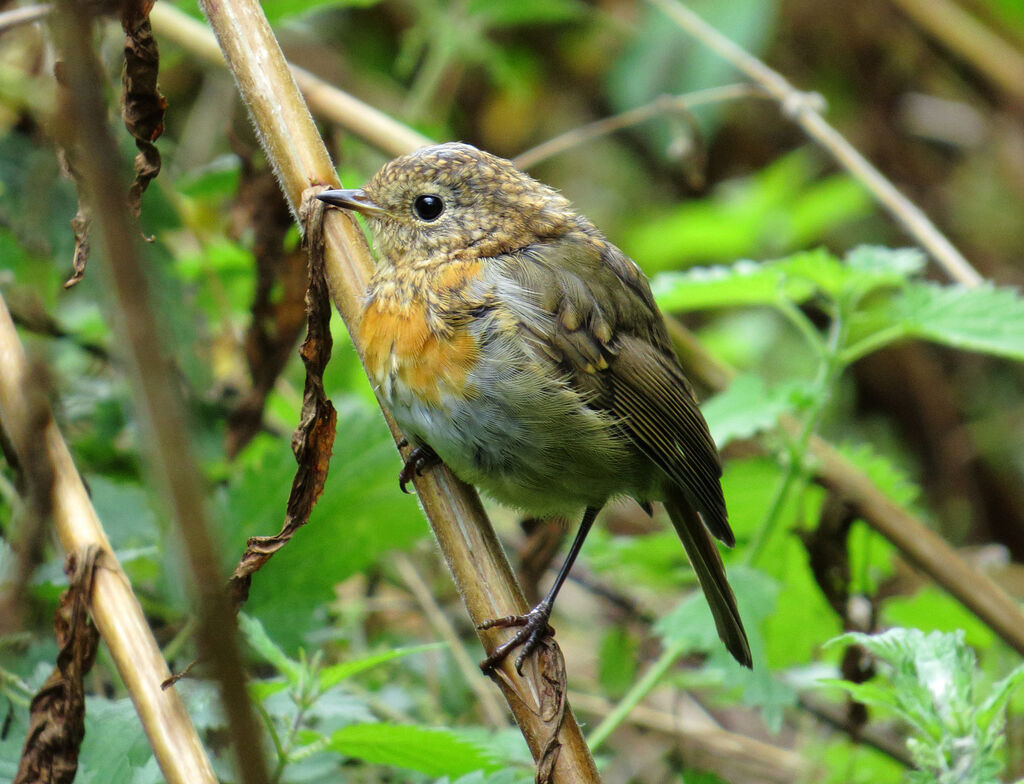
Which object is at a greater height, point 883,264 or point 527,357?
point 883,264

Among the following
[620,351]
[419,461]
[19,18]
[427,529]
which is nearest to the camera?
[19,18]

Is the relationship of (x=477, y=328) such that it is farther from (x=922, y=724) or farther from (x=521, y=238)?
(x=922, y=724)

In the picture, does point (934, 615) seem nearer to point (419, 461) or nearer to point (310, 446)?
point (419, 461)

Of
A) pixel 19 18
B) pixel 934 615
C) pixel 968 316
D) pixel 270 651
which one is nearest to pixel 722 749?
pixel 934 615

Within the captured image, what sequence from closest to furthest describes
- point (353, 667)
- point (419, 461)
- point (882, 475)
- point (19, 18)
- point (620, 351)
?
point (353, 667)
point (19, 18)
point (419, 461)
point (620, 351)
point (882, 475)

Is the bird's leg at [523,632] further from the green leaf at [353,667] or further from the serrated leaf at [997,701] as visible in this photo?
the serrated leaf at [997,701]

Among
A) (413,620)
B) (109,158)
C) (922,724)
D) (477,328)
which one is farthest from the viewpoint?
(413,620)

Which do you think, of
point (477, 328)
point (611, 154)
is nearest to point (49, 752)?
point (477, 328)

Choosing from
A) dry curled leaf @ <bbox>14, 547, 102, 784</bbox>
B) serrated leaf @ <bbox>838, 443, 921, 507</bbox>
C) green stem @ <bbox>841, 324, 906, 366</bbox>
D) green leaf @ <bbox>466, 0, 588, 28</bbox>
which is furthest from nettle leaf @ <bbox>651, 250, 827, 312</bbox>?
dry curled leaf @ <bbox>14, 547, 102, 784</bbox>
